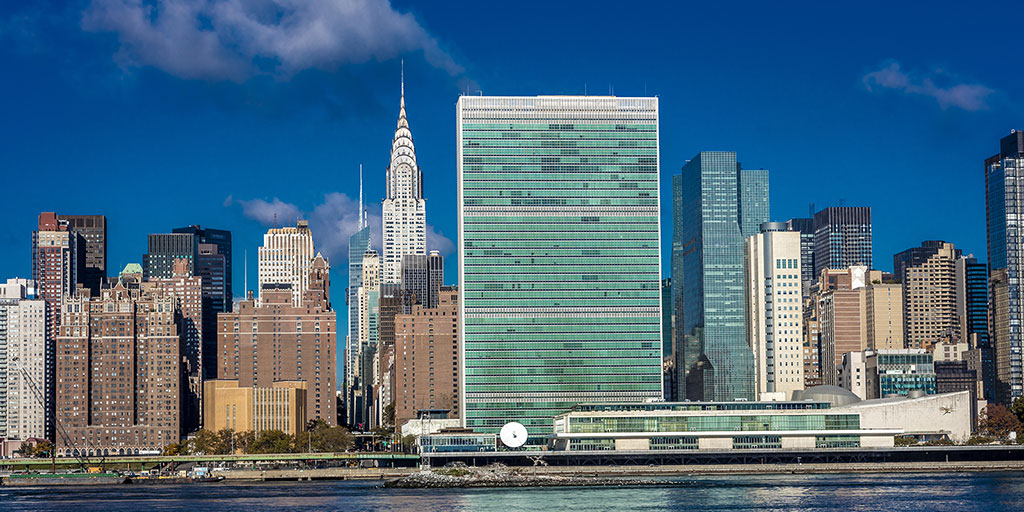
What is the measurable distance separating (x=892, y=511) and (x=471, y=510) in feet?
173

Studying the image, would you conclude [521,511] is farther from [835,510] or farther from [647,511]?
[835,510]

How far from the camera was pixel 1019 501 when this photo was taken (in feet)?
655

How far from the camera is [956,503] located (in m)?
199

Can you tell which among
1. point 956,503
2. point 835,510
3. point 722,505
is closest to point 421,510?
point 722,505

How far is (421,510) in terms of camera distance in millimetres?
199250

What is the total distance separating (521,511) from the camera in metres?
196

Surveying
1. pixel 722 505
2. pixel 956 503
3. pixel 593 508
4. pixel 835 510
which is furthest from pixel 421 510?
pixel 956 503

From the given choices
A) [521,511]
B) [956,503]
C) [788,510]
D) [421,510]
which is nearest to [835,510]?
[788,510]

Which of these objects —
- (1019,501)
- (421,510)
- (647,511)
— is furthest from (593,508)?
(1019,501)

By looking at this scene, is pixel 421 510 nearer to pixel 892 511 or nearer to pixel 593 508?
pixel 593 508

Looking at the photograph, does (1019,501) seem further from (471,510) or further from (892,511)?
(471,510)

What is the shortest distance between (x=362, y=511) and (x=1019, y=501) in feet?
280

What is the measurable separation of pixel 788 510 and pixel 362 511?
54386 mm

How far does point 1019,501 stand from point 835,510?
2769 centimetres
